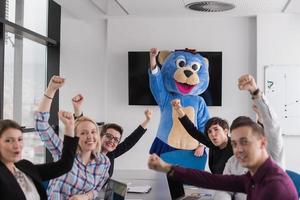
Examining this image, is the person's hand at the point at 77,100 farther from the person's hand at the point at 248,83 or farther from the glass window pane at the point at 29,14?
the glass window pane at the point at 29,14

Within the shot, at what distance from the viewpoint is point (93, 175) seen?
2.52 meters

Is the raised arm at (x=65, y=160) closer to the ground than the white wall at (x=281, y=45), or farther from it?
closer to the ground

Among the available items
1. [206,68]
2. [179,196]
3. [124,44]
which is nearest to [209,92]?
[206,68]

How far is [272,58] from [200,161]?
1.60m

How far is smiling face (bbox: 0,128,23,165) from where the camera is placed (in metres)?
1.88

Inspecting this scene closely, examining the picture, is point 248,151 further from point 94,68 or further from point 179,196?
point 94,68

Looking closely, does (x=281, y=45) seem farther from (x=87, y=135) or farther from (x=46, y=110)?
(x=46, y=110)

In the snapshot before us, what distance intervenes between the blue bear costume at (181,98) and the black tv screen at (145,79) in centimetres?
12

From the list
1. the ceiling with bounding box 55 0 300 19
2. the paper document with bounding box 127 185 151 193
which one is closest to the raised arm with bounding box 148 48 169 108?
the ceiling with bounding box 55 0 300 19

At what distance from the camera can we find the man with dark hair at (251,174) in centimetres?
154

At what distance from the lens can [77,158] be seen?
247 cm

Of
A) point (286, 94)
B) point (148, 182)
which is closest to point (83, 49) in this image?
point (286, 94)

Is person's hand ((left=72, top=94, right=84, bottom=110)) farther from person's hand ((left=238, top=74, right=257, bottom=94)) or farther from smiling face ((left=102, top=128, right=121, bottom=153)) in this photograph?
person's hand ((left=238, top=74, right=257, bottom=94))

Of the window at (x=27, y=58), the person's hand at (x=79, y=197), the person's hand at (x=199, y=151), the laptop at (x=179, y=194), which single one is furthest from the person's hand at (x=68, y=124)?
the person's hand at (x=199, y=151)
